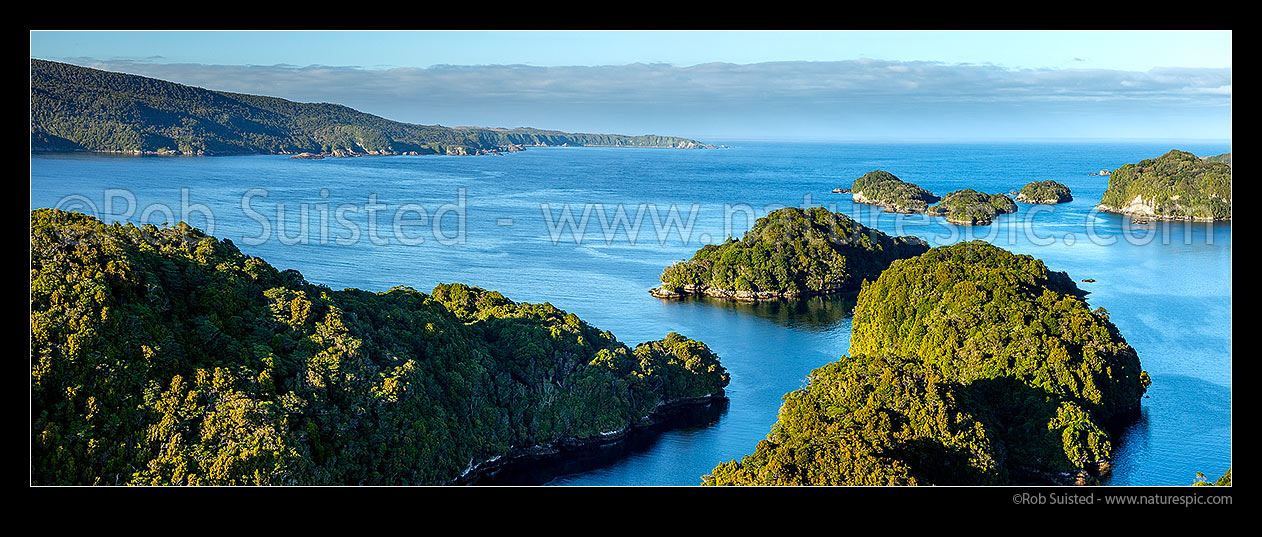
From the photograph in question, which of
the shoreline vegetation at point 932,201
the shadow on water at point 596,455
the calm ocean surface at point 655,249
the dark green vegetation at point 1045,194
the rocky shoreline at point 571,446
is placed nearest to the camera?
the rocky shoreline at point 571,446

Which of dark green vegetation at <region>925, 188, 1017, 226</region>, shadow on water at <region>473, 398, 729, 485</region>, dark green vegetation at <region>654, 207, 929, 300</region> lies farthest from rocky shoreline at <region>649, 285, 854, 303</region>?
dark green vegetation at <region>925, 188, 1017, 226</region>

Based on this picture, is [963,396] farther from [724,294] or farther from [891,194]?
[891,194]

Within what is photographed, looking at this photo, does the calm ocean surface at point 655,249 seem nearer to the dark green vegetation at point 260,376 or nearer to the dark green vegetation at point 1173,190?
the dark green vegetation at point 260,376

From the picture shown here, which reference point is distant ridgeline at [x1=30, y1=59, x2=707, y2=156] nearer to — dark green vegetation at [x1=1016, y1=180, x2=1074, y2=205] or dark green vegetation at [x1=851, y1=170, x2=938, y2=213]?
dark green vegetation at [x1=851, y1=170, x2=938, y2=213]

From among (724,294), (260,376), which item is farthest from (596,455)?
(724,294)

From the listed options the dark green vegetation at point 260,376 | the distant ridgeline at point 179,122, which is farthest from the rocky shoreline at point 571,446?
the distant ridgeline at point 179,122

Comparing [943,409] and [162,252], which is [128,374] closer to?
[162,252]
